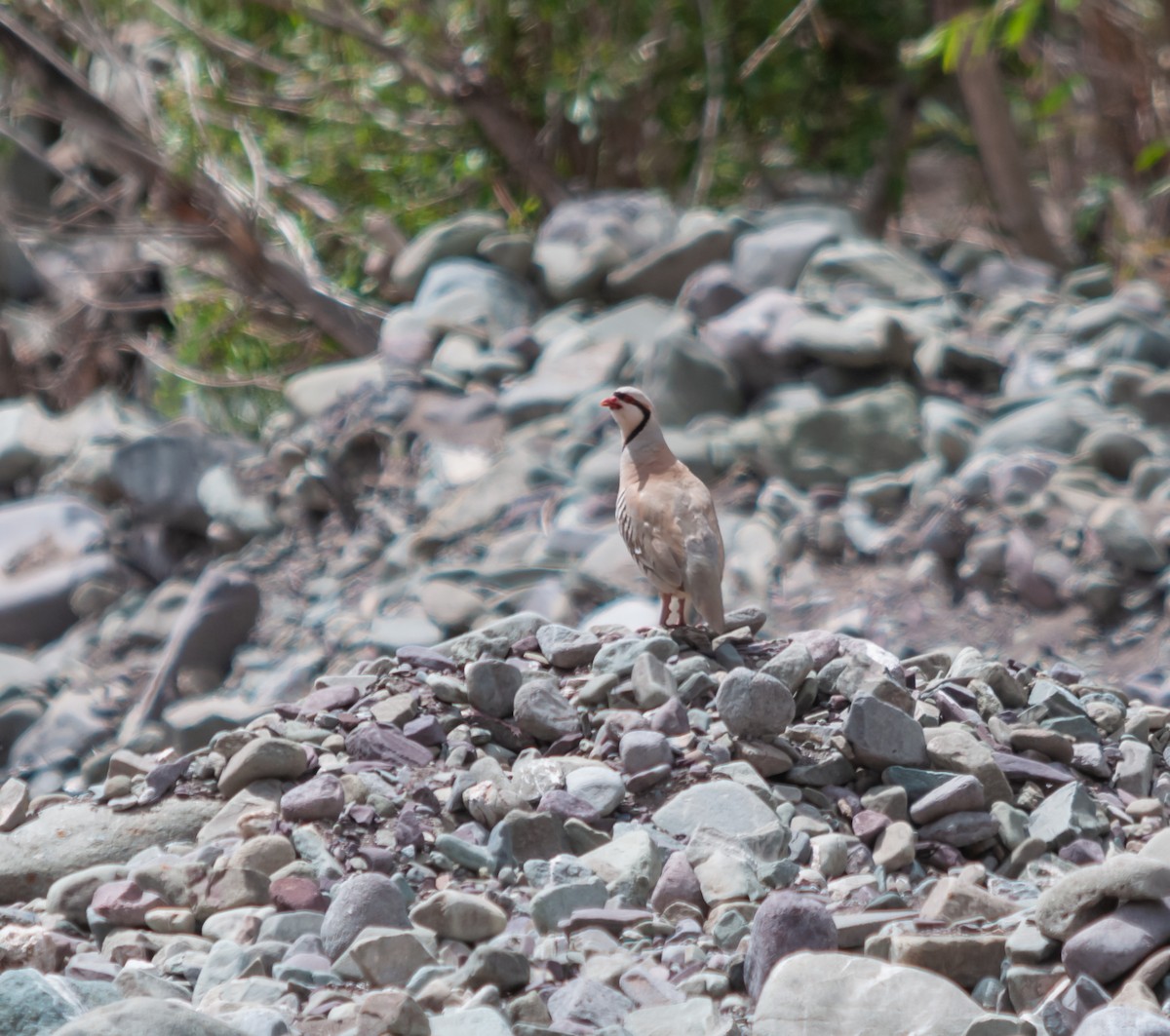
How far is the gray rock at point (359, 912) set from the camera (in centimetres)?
277

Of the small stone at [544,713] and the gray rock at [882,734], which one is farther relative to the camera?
the small stone at [544,713]

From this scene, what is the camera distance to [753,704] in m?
3.30

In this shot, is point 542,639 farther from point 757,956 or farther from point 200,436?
point 200,436

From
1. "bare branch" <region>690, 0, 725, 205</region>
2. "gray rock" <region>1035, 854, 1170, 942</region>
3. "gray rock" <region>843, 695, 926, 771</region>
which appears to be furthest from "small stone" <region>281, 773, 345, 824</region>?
"bare branch" <region>690, 0, 725, 205</region>

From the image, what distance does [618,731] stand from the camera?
3373mm

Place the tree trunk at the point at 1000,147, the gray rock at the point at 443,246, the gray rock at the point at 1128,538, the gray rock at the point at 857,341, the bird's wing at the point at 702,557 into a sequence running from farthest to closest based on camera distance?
the tree trunk at the point at 1000,147 < the gray rock at the point at 443,246 < the gray rock at the point at 857,341 < the gray rock at the point at 1128,538 < the bird's wing at the point at 702,557

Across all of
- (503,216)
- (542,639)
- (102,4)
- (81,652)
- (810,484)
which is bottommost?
(81,652)

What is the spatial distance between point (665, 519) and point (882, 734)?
100 centimetres

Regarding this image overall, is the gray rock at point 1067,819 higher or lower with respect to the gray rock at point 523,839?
lower

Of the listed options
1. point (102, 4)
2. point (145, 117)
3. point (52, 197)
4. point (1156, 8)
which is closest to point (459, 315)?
point (145, 117)

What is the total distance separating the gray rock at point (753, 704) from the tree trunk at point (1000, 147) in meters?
7.11

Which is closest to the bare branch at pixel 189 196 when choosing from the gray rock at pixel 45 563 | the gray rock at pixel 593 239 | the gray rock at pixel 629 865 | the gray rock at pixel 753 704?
the gray rock at pixel 593 239

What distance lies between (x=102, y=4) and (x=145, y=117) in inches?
44.1

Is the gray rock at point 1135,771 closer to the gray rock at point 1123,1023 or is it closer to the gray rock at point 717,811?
the gray rock at point 717,811
